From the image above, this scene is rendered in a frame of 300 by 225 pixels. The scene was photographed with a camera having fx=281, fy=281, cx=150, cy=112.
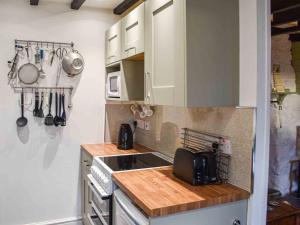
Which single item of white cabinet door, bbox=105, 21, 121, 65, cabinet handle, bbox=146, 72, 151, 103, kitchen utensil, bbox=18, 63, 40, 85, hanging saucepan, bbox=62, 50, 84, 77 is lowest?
cabinet handle, bbox=146, 72, 151, 103

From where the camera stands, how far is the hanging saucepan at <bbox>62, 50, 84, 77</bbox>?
8.99 feet

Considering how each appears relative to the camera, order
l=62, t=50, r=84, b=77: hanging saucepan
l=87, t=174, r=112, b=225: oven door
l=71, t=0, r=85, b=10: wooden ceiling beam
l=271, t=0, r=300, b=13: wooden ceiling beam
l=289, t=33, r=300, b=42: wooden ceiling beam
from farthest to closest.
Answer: l=289, t=33, r=300, b=42: wooden ceiling beam → l=62, t=50, r=84, b=77: hanging saucepan → l=71, t=0, r=85, b=10: wooden ceiling beam → l=271, t=0, r=300, b=13: wooden ceiling beam → l=87, t=174, r=112, b=225: oven door

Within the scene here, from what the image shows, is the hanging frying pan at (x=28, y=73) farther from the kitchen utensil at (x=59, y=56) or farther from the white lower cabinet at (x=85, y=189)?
the white lower cabinet at (x=85, y=189)

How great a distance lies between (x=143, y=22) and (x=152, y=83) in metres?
0.47

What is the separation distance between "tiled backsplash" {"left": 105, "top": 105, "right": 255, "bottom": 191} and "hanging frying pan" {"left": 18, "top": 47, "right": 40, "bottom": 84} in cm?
80

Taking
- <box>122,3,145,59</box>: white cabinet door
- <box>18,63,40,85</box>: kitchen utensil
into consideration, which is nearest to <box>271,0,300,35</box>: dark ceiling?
<box>122,3,145,59</box>: white cabinet door

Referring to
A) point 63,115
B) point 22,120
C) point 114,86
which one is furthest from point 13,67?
point 114,86

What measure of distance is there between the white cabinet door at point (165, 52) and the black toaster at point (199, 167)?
1.14 ft

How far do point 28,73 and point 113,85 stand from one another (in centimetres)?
81

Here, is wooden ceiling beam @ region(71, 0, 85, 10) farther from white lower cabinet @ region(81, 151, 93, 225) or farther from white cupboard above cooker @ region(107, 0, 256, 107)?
white lower cabinet @ region(81, 151, 93, 225)

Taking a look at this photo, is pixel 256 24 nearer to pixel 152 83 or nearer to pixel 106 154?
pixel 152 83

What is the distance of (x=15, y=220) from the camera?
9.06 feet

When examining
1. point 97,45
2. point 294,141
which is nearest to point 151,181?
point 97,45

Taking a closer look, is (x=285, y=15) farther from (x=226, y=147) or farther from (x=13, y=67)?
(x=13, y=67)
